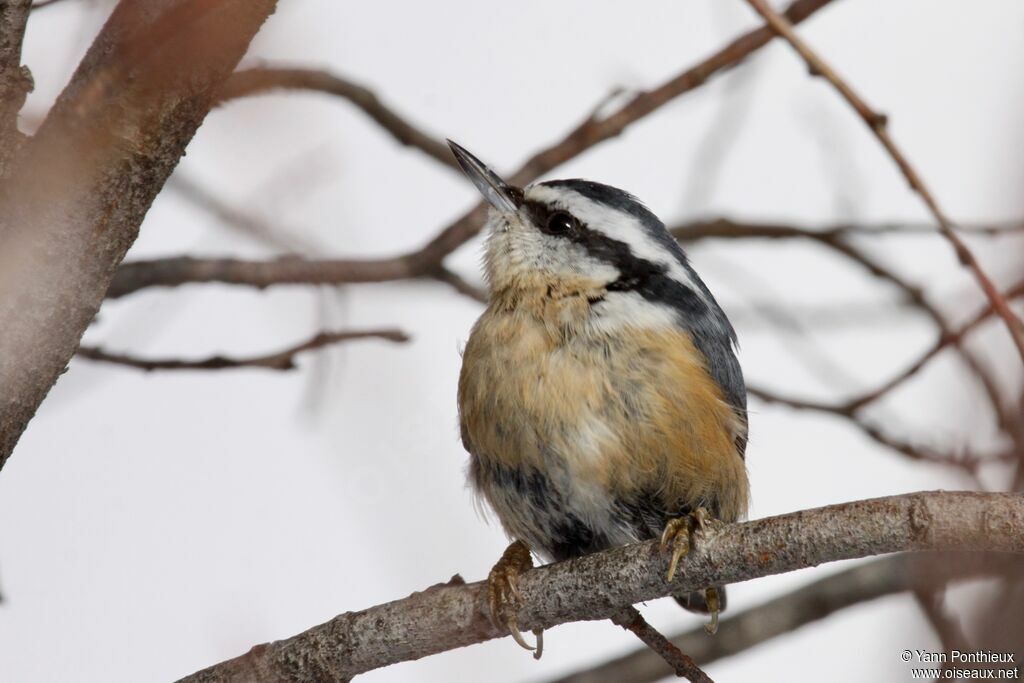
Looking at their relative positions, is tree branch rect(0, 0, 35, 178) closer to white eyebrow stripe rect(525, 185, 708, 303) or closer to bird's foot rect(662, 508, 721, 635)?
bird's foot rect(662, 508, 721, 635)

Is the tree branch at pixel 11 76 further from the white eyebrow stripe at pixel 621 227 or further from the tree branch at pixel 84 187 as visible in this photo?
the white eyebrow stripe at pixel 621 227

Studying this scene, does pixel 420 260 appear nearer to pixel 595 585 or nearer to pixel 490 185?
pixel 490 185

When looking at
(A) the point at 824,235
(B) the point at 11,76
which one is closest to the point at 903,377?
(A) the point at 824,235

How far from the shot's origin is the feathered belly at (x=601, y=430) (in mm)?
3023

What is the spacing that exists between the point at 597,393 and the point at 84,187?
53.2 inches

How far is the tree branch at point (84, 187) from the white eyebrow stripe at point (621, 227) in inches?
57.2

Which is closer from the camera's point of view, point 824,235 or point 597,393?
point 597,393

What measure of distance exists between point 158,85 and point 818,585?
2.68m

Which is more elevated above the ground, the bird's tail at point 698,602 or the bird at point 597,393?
the bird at point 597,393

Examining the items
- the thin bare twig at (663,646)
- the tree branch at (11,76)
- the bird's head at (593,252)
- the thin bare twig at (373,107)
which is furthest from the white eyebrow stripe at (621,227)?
the tree branch at (11,76)

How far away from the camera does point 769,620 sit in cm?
390

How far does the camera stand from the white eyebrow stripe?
11.3ft

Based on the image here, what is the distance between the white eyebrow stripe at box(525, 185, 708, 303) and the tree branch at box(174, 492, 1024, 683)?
111 cm

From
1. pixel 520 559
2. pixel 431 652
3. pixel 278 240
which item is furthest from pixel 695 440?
pixel 278 240
